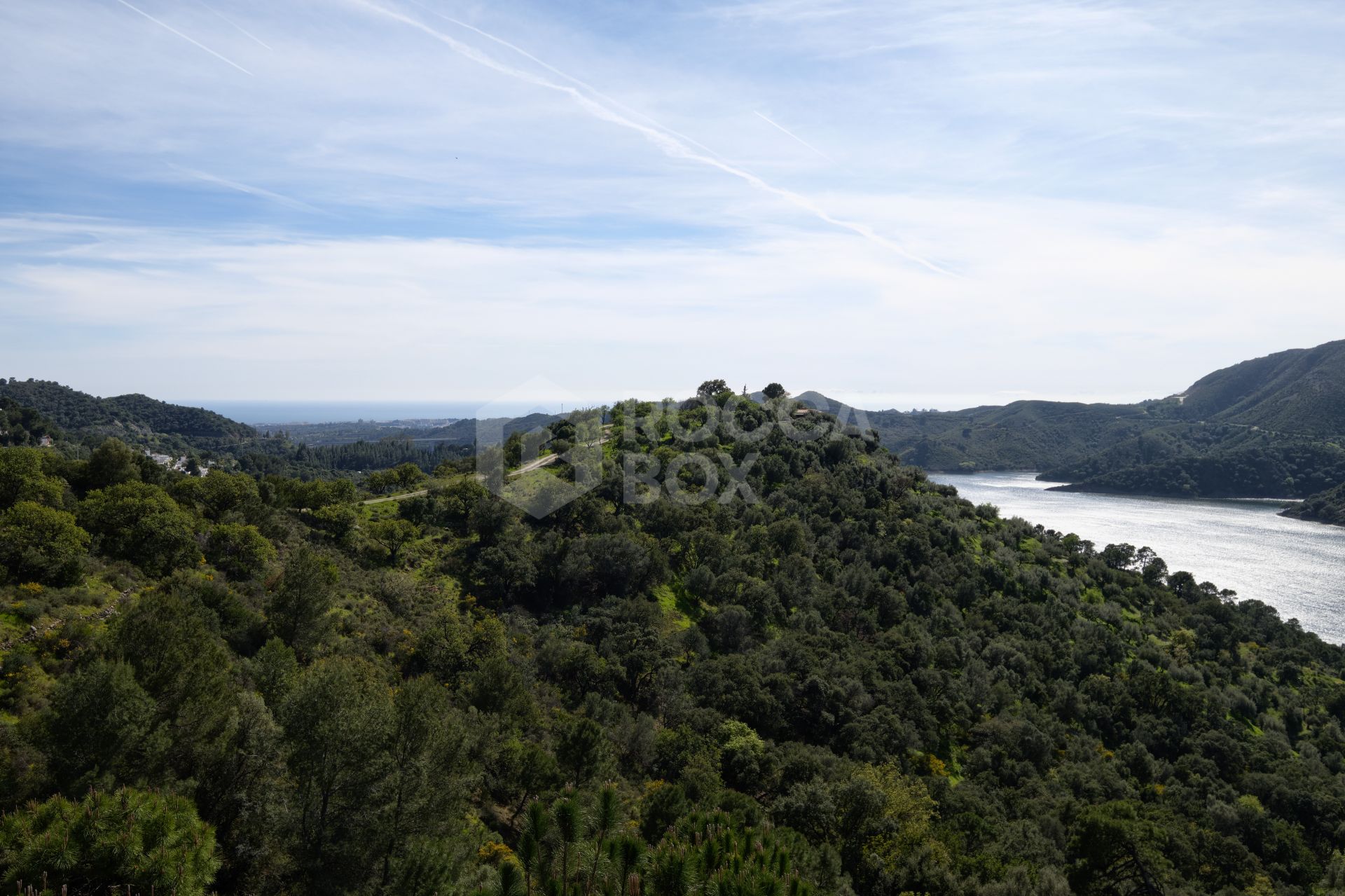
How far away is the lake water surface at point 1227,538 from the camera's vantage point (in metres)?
95.5

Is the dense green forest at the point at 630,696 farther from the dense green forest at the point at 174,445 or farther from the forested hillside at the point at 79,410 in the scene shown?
the forested hillside at the point at 79,410

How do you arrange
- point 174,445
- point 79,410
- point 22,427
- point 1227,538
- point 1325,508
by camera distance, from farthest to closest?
point 79,410 → point 174,445 → point 1325,508 → point 1227,538 → point 22,427

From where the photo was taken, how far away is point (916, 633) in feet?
186

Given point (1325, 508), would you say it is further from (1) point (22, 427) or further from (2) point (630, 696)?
(1) point (22, 427)

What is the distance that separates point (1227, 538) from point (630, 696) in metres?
139

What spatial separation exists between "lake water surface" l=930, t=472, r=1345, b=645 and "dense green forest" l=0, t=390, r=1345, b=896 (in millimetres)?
24941

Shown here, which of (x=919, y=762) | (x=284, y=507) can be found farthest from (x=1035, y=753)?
(x=284, y=507)

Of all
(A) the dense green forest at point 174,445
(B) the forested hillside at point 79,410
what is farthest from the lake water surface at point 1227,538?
(B) the forested hillside at point 79,410

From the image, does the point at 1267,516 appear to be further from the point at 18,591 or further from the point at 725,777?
the point at 18,591

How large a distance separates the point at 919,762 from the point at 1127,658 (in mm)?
32873

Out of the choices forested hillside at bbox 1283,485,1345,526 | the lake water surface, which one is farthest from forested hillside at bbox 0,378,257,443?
forested hillside at bbox 1283,485,1345,526

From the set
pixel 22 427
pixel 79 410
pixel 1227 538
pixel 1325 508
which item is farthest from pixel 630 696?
pixel 79 410

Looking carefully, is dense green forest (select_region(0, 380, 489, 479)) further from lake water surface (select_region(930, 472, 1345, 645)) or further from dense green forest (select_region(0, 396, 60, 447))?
lake water surface (select_region(930, 472, 1345, 645))

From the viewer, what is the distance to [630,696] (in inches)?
1596
